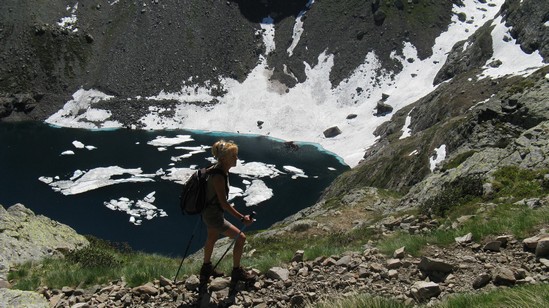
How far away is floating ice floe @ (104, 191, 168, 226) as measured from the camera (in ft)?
234

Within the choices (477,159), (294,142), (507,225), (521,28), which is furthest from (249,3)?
(507,225)

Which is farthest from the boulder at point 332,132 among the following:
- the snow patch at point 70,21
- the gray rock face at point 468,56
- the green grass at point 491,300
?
the green grass at point 491,300

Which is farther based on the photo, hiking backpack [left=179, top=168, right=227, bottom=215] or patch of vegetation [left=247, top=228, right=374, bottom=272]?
patch of vegetation [left=247, top=228, right=374, bottom=272]

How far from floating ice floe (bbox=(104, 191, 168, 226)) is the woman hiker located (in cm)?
6297

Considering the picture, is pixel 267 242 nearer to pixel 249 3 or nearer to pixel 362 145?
pixel 362 145

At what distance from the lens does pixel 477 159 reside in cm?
2534

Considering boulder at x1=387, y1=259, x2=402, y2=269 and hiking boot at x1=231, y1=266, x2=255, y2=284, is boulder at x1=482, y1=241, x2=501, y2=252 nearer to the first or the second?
boulder at x1=387, y1=259, x2=402, y2=269

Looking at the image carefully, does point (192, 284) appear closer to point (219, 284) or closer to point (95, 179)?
point (219, 284)

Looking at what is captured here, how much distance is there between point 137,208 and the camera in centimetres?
7450

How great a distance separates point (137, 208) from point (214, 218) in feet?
227

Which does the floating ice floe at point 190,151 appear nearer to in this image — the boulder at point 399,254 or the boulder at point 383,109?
the boulder at point 383,109

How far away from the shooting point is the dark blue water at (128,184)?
67.8m

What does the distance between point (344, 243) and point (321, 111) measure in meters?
138


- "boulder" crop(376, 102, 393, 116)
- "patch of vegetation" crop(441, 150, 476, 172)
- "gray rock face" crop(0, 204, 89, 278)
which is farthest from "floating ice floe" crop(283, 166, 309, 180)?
"gray rock face" crop(0, 204, 89, 278)
